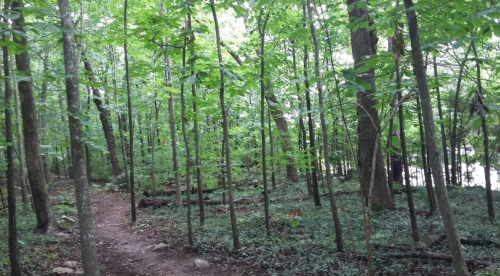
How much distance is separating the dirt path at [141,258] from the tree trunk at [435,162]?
11.9ft

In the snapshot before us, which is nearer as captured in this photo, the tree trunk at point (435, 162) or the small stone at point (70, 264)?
the tree trunk at point (435, 162)

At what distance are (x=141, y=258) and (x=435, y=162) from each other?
6419 millimetres

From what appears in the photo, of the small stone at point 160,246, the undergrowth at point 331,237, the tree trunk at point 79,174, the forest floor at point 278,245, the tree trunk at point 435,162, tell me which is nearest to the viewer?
the tree trunk at point 435,162

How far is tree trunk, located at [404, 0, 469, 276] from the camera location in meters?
2.63

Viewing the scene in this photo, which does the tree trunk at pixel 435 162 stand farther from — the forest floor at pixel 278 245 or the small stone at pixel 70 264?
the small stone at pixel 70 264

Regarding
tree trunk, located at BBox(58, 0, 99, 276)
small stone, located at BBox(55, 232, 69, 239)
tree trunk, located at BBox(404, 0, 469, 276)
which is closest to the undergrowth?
tree trunk, located at BBox(404, 0, 469, 276)

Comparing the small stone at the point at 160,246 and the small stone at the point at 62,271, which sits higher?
the small stone at the point at 62,271

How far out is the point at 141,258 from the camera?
7.13 meters

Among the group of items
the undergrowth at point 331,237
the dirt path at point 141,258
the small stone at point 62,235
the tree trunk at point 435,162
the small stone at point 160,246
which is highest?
the tree trunk at point 435,162

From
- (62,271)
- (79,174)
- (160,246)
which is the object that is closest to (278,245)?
(160,246)

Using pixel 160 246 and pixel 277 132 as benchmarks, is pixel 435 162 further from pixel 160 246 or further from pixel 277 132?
pixel 277 132

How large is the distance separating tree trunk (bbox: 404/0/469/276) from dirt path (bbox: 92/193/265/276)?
364cm

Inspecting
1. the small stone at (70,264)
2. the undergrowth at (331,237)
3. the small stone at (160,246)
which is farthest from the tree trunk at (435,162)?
the small stone at (70,264)

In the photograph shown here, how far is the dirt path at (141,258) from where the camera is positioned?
20.0 feet
